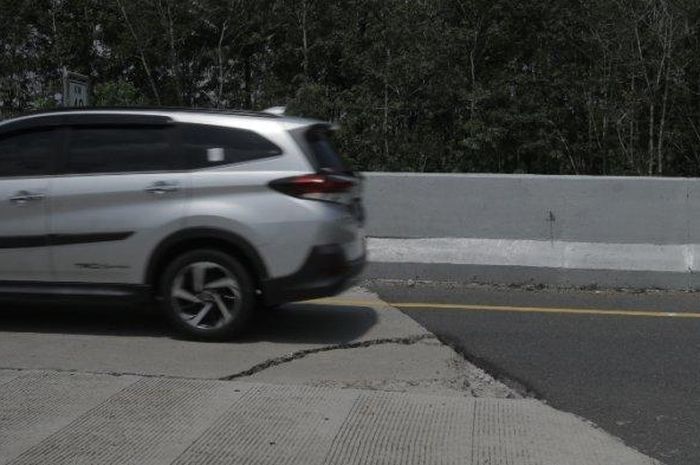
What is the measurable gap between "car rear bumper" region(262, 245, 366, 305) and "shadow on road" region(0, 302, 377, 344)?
45 centimetres

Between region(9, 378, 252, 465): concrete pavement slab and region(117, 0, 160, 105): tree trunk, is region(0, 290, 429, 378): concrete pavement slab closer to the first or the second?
region(9, 378, 252, 465): concrete pavement slab

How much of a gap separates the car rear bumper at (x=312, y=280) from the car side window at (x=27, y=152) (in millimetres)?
2089

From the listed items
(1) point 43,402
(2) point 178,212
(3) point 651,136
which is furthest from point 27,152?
(3) point 651,136

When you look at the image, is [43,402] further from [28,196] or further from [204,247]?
[28,196]

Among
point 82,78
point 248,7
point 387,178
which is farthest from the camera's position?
point 248,7

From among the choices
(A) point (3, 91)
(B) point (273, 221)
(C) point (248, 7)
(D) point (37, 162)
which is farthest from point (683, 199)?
(A) point (3, 91)

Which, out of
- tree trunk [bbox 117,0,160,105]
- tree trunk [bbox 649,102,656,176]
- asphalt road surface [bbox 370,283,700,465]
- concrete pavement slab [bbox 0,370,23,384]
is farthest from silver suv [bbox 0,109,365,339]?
tree trunk [bbox 117,0,160,105]

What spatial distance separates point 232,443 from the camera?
4293 mm

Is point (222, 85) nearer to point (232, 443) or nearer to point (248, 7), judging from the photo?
point (248, 7)

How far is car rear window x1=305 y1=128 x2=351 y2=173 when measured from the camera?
6277 millimetres

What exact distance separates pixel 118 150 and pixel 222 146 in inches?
33.7

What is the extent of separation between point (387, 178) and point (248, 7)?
10940 mm

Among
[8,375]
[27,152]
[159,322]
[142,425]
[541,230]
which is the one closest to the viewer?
[142,425]

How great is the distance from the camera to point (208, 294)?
6.29m
